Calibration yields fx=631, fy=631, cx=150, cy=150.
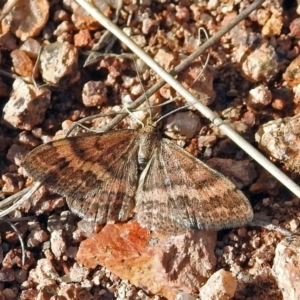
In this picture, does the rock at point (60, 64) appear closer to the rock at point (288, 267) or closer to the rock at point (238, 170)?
the rock at point (238, 170)

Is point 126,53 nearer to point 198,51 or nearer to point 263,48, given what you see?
point 198,51

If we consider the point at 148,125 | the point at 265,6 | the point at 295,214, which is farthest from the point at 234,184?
the point at 265,6

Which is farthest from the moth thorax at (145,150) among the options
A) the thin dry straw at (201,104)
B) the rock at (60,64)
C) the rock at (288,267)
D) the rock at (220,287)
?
the rock at (288,267)

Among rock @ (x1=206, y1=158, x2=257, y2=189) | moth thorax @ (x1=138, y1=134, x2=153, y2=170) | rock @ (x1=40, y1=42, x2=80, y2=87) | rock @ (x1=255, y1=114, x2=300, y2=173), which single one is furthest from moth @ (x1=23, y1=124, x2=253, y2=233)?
rock @ (x1=40, y1=42, x2=80, y2=87)

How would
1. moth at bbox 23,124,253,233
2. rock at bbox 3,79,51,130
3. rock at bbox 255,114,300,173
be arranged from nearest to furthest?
1. moth at bbox 23,124,253,233
2. rock at bbox 255,114,300,173
3. rock at bbox 3,79,51,130

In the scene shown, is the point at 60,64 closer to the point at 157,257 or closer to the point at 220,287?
the point at 157,257

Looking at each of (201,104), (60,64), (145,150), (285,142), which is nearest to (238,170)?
(285,142)

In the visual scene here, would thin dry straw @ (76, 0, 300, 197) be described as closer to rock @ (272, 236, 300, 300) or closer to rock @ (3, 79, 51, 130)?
rock @ (272, 236, 300, 300)
